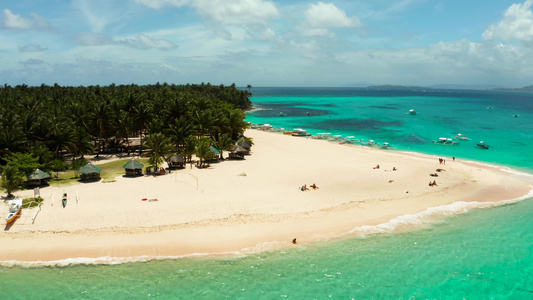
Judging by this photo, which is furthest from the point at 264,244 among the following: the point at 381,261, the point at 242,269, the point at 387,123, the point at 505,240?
the point at 387,123

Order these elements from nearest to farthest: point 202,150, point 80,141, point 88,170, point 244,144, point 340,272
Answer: point 340,272 < point 88,170 < point 80,141 < point 202,150 < point 244,144

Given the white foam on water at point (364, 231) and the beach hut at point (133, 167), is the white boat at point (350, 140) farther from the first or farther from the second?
the beach hut at point (133, 167)

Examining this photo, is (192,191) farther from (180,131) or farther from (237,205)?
(180,131)

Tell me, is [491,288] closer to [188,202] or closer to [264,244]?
[264,244]

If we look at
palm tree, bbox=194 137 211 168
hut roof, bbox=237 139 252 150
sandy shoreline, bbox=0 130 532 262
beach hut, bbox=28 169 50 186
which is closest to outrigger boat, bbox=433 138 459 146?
sandy shoreline, bbox=0 130 532 262

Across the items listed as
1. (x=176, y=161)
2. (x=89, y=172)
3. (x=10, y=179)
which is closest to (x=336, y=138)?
(x=176, y=161)

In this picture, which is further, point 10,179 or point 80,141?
point 80,141

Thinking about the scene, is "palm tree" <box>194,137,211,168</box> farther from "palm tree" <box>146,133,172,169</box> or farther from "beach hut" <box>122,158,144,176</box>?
"beach hut" <box>122,158,144,176</box>

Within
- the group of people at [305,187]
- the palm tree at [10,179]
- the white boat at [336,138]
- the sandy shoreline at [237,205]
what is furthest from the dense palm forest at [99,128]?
the white boat at [336,138]
